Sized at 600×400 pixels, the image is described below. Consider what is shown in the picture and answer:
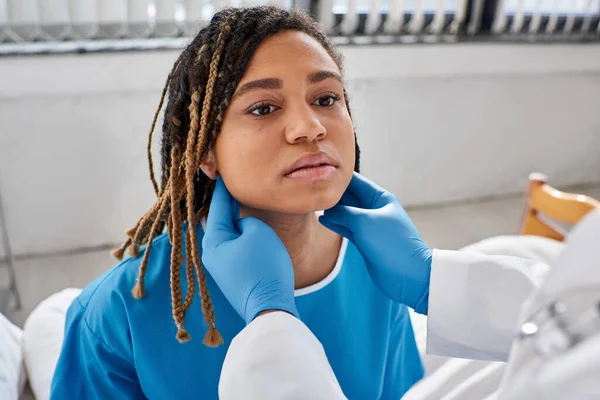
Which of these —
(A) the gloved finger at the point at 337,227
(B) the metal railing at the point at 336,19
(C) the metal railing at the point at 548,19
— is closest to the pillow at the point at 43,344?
(A) the gloved finger at the point at 337,227

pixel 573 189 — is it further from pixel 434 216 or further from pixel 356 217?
pixel 356 217

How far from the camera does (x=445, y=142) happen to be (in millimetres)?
2715

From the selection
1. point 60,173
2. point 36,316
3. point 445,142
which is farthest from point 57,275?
point 445,142

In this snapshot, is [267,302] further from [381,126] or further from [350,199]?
[381,126]

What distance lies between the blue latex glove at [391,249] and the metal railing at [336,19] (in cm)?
123

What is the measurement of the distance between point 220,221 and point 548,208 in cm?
118

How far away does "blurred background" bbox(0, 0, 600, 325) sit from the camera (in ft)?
6.48

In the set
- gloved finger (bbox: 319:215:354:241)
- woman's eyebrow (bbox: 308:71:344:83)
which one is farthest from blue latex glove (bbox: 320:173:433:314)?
woman's eyebrow (bbox: 308:71:344:83)

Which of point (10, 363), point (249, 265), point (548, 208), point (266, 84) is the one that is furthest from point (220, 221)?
point (548, 208)

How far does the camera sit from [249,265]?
79 centimetres

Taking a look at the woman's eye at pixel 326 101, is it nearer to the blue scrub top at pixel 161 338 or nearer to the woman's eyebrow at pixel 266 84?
the woman's eyebrow at pixel 266 84

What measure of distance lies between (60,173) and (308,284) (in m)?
1.42

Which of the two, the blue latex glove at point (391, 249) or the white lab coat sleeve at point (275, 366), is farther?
the blue latex glove at point (391, 249)

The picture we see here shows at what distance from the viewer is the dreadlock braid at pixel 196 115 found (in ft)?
2.90
